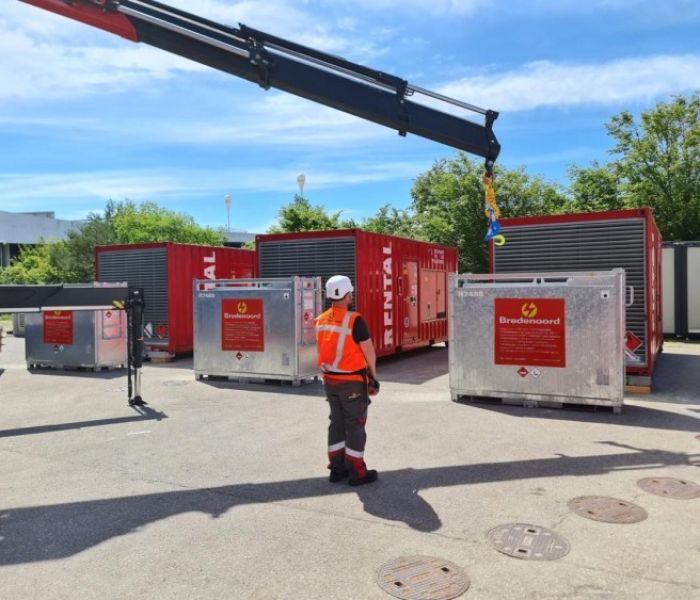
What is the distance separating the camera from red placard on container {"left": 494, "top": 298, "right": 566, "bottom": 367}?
846 centimetres

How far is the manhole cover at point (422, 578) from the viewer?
3566 mm

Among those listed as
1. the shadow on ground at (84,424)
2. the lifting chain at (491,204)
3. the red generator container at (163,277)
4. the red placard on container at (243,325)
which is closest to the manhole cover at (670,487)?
the lifting chain at (491,204)

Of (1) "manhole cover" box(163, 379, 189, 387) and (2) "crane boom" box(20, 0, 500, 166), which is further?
(1) "manhole cover" box(163, 379, 189, 387)

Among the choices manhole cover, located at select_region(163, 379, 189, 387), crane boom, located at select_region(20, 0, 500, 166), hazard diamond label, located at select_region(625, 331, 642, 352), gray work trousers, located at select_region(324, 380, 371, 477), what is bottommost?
manhole cover, located at select_region(163, 379, 189, 387)

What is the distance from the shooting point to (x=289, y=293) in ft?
36.1

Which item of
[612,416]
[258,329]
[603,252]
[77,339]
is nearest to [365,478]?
[612,416]

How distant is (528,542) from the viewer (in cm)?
424

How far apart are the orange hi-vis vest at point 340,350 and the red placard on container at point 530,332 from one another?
390cm

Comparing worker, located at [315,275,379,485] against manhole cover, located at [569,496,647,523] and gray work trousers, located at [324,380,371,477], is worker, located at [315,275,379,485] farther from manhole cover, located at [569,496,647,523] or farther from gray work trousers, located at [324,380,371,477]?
manhole cover, located at [569,496,647,523]

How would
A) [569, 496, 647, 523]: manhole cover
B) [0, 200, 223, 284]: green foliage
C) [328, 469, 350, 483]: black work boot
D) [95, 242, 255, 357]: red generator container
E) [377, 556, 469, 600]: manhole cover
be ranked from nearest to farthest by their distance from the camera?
[377, 556, 469, 600]: manhole cover
[569, 496, 647, 523]: manhole cover
[328, 469, 350, 483]: black work boot
[95, 242, 255, 357]: red generator container
[0, 200, 223, 284]: green foliage

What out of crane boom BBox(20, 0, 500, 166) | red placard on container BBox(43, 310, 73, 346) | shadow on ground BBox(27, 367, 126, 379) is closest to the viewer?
crane boom BBox(20, 0, 500, 166)

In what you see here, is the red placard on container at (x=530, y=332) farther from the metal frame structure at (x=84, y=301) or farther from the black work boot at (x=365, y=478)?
the metal frame structure at (x=84, y=301)

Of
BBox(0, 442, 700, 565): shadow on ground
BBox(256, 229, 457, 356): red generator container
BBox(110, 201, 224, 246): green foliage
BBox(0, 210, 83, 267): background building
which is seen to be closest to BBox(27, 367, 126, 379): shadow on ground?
BBox(256, 229, 457, 356): red generator container

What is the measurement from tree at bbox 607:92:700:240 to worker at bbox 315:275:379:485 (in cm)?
2457
